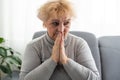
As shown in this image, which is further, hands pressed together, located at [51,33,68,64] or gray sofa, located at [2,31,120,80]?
gray sofa, located at [2,31,120,80]

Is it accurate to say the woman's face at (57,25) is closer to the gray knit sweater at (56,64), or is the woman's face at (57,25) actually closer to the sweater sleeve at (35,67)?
the gray knit sweater at (56,64)

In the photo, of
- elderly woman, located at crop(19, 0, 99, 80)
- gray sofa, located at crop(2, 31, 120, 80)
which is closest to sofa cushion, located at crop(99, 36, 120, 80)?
gray sofa, located at crop(2, 31, 120, 80)

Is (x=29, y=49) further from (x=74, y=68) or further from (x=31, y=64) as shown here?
(x=74, y=68)

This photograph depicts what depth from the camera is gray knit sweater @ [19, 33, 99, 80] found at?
140 centimetres

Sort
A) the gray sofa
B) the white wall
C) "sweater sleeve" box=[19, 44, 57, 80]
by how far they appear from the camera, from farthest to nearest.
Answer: the white wall < the gray sofa < "sweater sleeve" box=[19, 44, 57, 80]

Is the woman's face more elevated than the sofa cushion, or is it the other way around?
the woman's face

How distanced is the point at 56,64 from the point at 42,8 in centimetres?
39

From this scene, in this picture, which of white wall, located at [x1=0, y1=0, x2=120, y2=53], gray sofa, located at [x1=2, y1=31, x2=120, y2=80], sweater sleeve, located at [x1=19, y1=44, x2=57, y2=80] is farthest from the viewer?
white wall, located at [x1=0, y1=0, x2=120, y2=53]

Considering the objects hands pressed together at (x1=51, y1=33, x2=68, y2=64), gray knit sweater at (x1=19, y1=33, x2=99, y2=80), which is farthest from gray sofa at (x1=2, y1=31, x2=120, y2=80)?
hands pressed together at (x1=51, y1=33, x2=68, y2=64)

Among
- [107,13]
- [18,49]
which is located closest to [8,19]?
[18,49]

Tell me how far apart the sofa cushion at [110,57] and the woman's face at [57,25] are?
1.80 feet

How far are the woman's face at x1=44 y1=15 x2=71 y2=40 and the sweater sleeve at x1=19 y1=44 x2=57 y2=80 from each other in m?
0.18

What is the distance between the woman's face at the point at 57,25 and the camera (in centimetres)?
145

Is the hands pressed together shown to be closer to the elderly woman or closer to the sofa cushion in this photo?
the elderly woman
